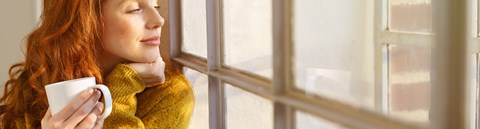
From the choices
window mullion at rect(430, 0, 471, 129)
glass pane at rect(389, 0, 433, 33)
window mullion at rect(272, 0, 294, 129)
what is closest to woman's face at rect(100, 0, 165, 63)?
window mullion at rect(272, 0, 294, 129)

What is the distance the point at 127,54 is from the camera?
3.77ft

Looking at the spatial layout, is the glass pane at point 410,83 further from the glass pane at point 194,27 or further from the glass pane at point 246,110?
the glass pane at point 194,27

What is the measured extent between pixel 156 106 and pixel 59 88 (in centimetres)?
23

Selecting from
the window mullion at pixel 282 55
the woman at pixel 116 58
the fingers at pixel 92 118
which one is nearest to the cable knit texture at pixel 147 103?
the woman at pixel 116 58

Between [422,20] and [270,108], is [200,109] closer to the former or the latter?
[270,108]

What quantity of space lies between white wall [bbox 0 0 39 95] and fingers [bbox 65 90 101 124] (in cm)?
82

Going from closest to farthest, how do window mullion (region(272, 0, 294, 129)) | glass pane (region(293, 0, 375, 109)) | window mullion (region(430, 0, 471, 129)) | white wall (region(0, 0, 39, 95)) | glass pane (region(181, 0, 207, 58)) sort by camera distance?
1. window mullion (region(430, 0, 471, 129))
2. glass pane (region(293, 0, 375, 109))
3. window mullion (region(272, 0, 294, 129))
4. glass pane (region(181, 0, 207, 58))
5. white wall (region(0, 0, 39, 95))

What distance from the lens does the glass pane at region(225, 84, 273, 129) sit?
3.04 feet

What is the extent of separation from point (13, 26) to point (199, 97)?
2.49ft

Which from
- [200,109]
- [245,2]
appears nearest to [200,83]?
[200,109]

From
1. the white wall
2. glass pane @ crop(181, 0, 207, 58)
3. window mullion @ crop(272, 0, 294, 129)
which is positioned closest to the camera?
window mullion @ crop(272, 0, 294, 129)

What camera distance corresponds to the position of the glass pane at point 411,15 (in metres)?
0.58

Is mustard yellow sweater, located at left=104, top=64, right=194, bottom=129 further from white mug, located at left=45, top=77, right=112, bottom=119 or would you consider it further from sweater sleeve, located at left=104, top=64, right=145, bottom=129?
white mug, located at left=45, top=77, right=112, bottom=119

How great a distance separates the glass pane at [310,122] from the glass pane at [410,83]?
0.09 m
